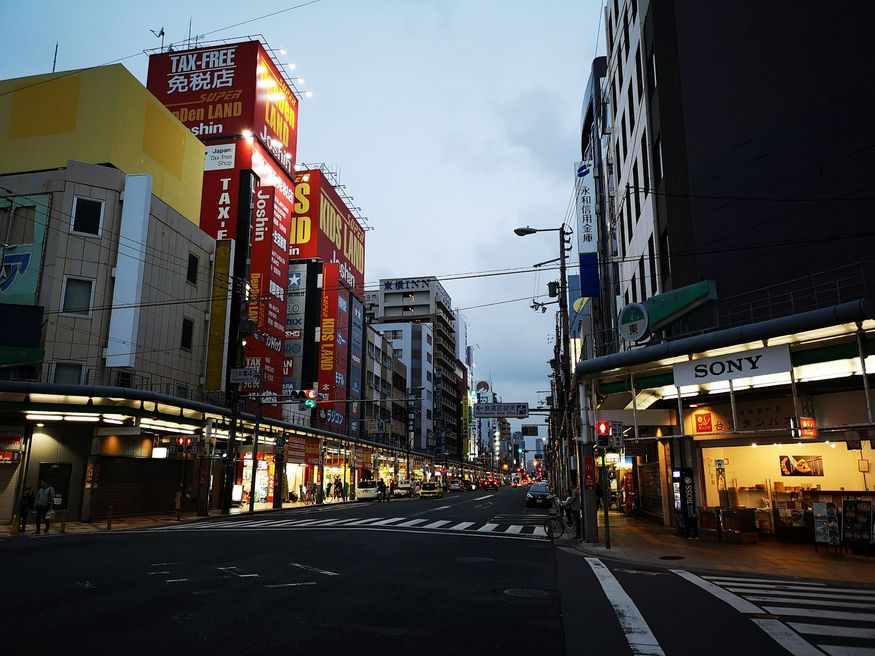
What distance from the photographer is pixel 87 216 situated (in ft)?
107

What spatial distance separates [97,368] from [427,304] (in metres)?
99.4

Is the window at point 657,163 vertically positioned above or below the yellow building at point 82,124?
below

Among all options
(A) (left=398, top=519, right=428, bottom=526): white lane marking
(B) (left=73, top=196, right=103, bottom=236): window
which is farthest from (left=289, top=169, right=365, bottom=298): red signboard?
(A) (left=398, top=519, right=428, bottom=526): white lane marking

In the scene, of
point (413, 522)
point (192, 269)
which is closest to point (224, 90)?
point (192, 269)

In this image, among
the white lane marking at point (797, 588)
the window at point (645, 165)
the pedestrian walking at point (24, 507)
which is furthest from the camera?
the window at point (645, 165)

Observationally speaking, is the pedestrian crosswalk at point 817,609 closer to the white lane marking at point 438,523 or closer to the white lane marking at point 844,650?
the white lane marking at point 844,650

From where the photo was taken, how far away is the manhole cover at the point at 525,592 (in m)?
10.7

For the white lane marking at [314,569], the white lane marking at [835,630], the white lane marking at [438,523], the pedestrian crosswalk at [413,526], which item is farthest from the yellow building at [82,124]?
the white lane marking at [835,630]

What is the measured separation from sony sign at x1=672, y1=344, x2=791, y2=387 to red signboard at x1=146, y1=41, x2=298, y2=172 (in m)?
42.9

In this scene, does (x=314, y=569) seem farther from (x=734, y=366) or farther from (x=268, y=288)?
(x=268, y=288)

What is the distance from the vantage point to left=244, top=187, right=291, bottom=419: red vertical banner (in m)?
47.9

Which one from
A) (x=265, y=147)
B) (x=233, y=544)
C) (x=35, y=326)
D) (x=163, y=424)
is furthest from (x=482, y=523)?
(x=265, y=147)

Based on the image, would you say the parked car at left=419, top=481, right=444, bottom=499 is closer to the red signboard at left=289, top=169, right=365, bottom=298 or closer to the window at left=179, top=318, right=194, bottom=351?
the red signboard at left=289, top=169, right=365, bottom=298

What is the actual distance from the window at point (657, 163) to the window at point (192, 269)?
88.5 feet
